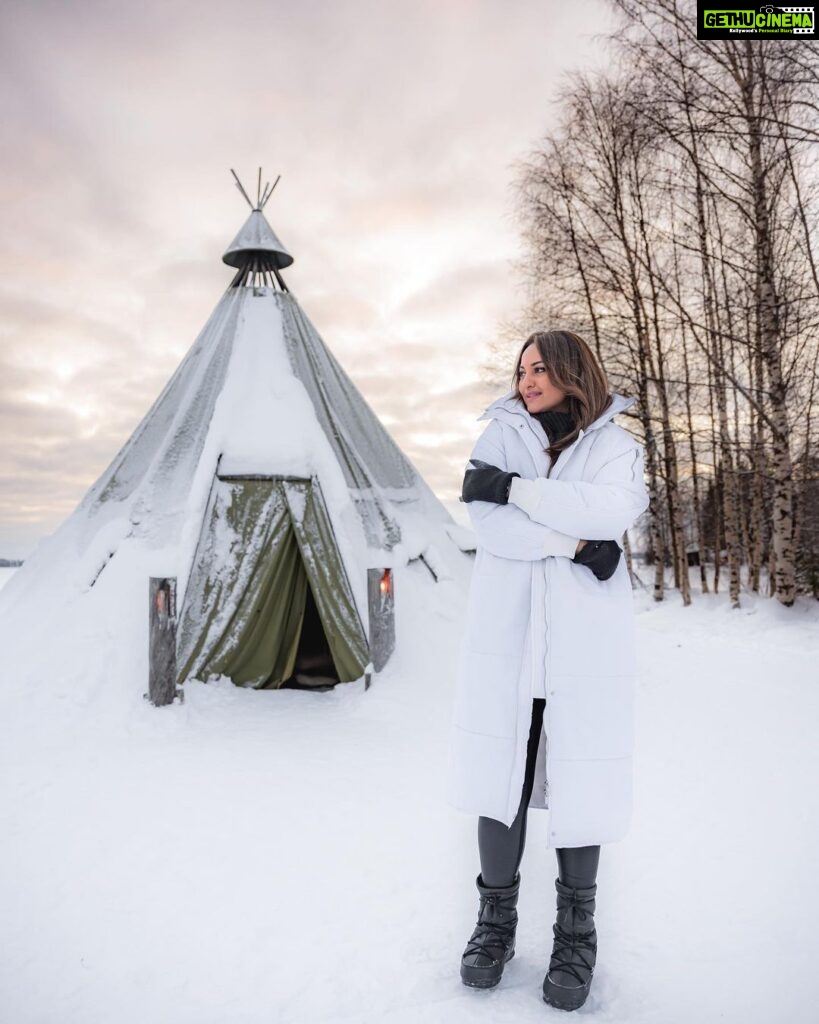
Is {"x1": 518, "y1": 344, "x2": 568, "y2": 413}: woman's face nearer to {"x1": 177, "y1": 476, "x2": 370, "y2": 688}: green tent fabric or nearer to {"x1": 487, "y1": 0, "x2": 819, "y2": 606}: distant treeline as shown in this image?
{"x1": 177, "y1": 476, "x2": 370, "y2": 688}: green tent fabric

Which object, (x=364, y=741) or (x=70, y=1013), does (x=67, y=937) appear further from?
(x=364, y=741)

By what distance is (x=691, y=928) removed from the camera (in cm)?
246

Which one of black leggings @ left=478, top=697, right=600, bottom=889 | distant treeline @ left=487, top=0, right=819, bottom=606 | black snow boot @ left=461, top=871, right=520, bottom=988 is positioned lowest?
black snow boot @ left=461, top=871, right=520, bottom=988

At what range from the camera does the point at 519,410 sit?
2.29 meters

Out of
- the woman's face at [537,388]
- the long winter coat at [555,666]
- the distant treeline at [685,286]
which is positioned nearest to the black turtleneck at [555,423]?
the woman's face at [537,388]

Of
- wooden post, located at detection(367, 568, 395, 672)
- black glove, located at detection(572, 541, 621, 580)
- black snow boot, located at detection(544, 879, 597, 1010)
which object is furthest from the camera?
wooden post, located at detection(367, 568, 395, 672)

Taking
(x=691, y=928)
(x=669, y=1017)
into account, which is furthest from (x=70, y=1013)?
(x=691, y=928)

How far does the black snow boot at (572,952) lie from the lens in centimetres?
197

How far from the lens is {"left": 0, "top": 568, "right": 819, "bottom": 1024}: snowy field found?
7.02ft

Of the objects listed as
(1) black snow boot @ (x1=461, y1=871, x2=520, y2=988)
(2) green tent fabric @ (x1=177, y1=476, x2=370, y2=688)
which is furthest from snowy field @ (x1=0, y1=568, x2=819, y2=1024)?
(2) green tent fabric @ (x1=177, y1=476, x2=370, y2=688)

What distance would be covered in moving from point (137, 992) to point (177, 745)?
2.54 m

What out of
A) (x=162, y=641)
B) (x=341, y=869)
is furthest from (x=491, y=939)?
(x=162, y=641)

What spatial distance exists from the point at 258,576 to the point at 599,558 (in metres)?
4.30

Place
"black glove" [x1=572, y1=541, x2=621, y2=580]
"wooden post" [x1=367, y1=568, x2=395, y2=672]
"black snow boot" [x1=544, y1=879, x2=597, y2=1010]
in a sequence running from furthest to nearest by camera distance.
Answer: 1. "wooden post" [x1=367, y1=568, x2=395, y2=672]
2. "black glove" [x1=572, y1=541, x2=621, y2=580]
3. "black snow boot" [x1=544, y1=879, x2=597, y2=1010]
